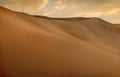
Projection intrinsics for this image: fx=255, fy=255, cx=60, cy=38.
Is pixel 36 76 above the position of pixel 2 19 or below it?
below

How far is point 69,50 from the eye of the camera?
0.93 meters

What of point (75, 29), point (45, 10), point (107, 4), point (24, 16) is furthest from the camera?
point (107, 4)

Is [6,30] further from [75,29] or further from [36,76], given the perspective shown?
[75,29]

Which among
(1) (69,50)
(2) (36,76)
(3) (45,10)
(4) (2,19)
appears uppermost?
(3) (45,10)

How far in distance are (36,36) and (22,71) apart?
17cm

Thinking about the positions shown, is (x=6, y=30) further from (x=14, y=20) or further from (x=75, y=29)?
(x=75, y=29)

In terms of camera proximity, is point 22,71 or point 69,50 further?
point 69,50

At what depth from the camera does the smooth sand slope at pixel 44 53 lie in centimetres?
82

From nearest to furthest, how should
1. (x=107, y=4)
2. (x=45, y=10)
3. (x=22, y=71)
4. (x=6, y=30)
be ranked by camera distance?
1. (x=22, y=71)
2. (x=6, y=30)
3. (x=45, y=10)
4. (x=107, y=4)

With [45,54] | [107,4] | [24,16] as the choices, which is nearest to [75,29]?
[24,16]

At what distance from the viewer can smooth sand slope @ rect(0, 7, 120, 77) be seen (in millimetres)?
825

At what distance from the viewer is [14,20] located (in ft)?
3.34

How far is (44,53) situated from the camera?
882 mm

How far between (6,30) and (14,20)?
10 cm
